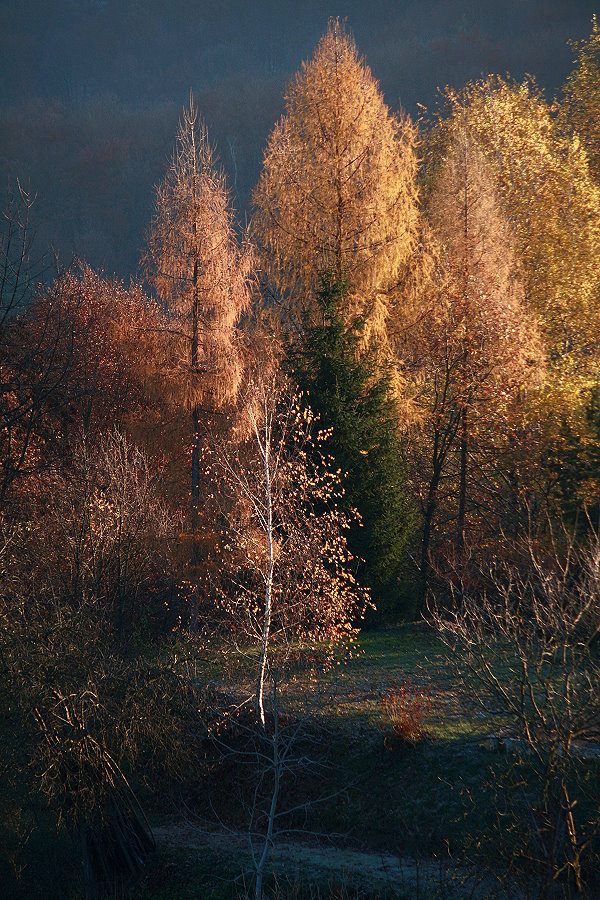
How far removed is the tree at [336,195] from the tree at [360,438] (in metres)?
3.08

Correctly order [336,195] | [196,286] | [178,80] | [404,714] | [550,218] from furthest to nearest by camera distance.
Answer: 1. [178,80]
2. [550,218]
3. [336,195]
4. [196,286]
5. [404,714]

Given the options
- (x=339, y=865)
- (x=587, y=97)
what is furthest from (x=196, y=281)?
(x=587, y=97)

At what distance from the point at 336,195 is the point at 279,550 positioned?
38.5 feet

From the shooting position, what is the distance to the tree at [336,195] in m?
22.3

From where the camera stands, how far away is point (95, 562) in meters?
16.2

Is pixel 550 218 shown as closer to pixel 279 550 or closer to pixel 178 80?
pixel 279 550

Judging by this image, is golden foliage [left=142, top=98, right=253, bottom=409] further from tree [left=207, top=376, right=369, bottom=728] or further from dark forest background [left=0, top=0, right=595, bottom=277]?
dark forest background [left=0, top=0, right=595, bottom=277]

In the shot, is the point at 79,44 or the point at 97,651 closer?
the point at 97,651

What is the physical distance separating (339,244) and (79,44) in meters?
117

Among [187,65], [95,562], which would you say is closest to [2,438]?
[95,562]

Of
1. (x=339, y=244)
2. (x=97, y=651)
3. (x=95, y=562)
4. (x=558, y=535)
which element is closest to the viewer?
(x=97, y=651)

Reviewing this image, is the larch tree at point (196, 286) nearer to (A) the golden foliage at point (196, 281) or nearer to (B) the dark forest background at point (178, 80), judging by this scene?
(A) the golden foliage at point (196, 281)

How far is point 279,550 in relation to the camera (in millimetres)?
14695

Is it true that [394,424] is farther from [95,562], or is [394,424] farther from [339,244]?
[95,562]
